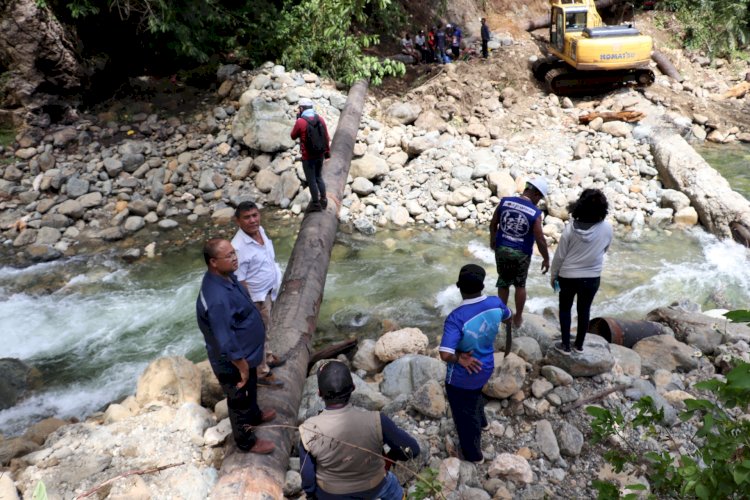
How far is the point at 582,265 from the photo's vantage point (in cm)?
382

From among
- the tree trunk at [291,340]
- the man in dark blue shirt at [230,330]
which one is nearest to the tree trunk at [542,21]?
the tree trunk at [291,340]

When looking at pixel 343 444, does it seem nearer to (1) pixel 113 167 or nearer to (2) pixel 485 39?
(1) pixel 113 167

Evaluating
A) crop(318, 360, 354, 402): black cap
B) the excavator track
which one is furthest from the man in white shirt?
the excavator track

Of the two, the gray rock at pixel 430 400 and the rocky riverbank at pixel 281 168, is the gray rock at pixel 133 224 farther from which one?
the gray rock at pixel 430 400

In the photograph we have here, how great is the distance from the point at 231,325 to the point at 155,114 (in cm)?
853

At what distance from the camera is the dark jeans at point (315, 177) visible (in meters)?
6.18

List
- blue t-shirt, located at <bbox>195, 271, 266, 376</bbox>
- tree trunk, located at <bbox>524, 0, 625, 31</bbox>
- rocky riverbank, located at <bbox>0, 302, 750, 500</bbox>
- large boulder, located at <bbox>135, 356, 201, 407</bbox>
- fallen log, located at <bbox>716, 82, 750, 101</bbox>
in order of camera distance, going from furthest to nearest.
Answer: tree trunk, located at <bbox>524, 0, 625, 31</bbox> → fallen log, located at <bbox>716, 82, 750, 101</bbox> → large boulder, located at <bbox>135, 356, 201, 407</bbox> → rocky riverbank, located at <bbox>0, 302, 750, 500</bbox> → blue t-shirt, located at <bbox>195, 271, 266, 376</bbox>

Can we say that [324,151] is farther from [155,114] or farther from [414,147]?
[155,114]

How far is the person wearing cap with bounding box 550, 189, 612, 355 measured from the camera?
3725 millimetres

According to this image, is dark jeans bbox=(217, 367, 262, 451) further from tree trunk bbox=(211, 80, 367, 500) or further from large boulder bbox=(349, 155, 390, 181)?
large boulder bbox=(349, 155, 390, 181)

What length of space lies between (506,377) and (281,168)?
6082mm

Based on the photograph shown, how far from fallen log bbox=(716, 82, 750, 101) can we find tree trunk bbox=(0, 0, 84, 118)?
45.9ft

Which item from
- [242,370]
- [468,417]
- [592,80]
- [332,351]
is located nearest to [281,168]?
[332,351]

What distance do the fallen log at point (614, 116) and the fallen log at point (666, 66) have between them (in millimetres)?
3578
